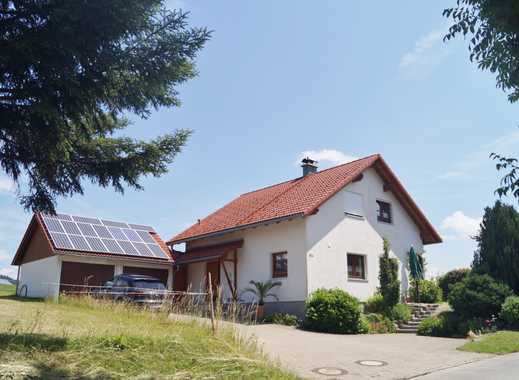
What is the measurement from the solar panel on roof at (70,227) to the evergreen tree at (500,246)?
62.0 ft

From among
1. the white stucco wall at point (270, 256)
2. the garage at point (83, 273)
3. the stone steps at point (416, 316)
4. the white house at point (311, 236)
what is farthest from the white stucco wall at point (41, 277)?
the stone steps at point (416, 316)

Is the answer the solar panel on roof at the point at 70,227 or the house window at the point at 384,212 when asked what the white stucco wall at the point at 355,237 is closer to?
the house window at the point at 384,212

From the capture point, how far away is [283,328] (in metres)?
17.0

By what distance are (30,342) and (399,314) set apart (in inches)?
608

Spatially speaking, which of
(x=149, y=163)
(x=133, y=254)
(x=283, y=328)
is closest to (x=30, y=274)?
(x=133, y=254)

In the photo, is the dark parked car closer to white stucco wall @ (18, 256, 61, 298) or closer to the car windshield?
the car windshield

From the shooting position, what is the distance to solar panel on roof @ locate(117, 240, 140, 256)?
80.2 feet

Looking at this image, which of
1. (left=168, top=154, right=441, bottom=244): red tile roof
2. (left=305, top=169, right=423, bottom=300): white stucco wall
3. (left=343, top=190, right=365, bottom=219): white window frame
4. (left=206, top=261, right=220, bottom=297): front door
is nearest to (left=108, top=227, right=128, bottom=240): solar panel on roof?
(left=168, top=154, right=441, bottom=244): red tile roof

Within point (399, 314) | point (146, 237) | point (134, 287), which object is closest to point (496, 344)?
point (399, 314)

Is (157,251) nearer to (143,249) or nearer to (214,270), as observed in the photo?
(143,249)

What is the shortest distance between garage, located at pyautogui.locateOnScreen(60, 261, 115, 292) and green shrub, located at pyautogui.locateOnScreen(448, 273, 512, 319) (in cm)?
1616

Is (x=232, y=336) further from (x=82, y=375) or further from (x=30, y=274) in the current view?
(x=30, y=274)

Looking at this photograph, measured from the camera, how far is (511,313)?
1628cm

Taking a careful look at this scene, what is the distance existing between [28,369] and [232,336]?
13.4 feet
